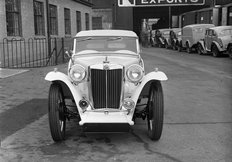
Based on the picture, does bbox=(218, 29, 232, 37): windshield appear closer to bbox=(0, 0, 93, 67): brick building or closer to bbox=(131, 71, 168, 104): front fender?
bbox=(0, 0, 93, 67): brick building

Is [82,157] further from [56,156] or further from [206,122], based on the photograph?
[206,122]

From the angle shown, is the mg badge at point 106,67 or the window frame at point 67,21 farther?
the window frame at point 67,21

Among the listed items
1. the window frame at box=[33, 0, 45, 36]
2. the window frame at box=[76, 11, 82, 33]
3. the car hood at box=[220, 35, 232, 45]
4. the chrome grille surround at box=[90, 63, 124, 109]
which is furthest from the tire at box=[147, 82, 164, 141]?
the window frame at box=[76, 11, 82, 33]

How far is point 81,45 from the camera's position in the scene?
20.7 feet

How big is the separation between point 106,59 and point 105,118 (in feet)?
3.26

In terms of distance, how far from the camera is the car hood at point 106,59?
17.2 ft

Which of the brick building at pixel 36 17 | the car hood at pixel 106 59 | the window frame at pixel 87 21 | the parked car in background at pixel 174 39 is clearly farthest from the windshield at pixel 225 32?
the window frame at pixel 87 21

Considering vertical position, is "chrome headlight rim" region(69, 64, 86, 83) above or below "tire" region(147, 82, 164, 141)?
above

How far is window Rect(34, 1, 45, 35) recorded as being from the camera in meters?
18.4

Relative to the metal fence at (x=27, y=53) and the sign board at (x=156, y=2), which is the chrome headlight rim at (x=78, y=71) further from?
the sign board at (x=156, y=2)

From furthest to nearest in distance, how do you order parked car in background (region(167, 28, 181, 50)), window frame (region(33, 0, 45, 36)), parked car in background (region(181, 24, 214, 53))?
1. parked car in background (region(167, 28, 181, 50))
2. parked car in background (region(181, 24, 214, 53))
3. window frame (region(33, 0, 45, 36))

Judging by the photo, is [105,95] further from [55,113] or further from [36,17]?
[36,17]

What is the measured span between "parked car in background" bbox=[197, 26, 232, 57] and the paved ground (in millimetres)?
10813

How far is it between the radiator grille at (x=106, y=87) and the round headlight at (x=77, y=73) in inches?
7.2
